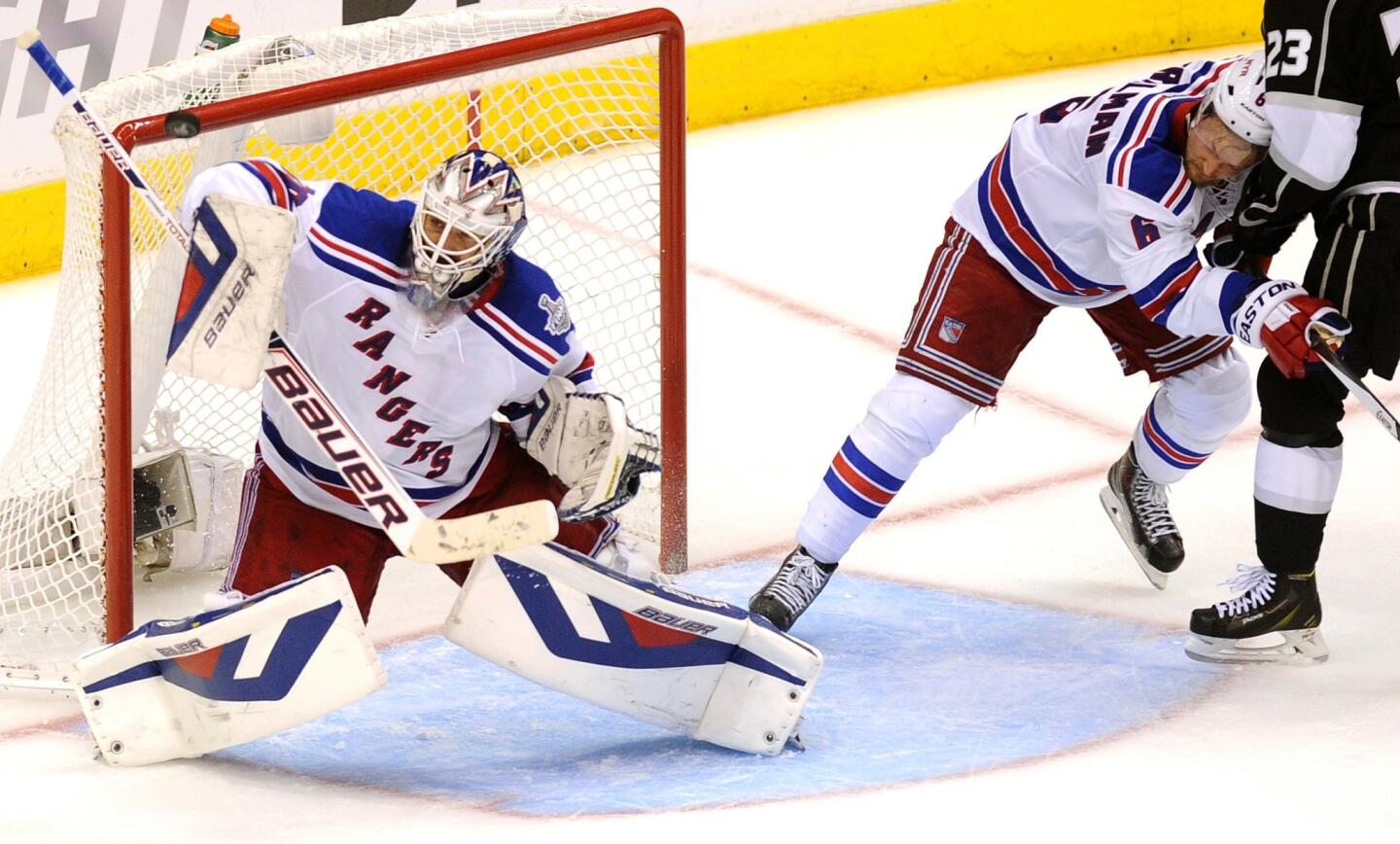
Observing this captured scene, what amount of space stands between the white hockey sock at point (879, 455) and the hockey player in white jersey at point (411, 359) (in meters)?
0.41

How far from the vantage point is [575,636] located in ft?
9.62

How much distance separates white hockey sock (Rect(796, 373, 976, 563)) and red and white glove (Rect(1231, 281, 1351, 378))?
0.50 m

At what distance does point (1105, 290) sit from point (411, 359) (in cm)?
113

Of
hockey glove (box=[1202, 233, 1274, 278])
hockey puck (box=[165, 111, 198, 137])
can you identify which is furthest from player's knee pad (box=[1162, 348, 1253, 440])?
Result: hockey puck (box=[165, 111, 198, 137])

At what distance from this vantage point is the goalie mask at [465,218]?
2797 mm

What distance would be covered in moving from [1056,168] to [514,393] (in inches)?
36.9

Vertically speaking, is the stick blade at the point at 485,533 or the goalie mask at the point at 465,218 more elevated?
the goalie mask at the point at 465,218

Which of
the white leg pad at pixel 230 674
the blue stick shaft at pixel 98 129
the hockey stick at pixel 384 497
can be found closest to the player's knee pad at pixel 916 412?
the hockey stick at pixel 384 497

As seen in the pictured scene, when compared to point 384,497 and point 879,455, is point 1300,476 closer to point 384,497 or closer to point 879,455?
point 879,455

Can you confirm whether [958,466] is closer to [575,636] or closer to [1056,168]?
[1056,168]

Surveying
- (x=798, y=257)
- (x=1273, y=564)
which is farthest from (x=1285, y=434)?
(x=798, y=257)

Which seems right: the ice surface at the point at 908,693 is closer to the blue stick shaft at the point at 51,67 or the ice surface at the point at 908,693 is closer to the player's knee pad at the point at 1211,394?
the player's knee pad at the point at 1211,394

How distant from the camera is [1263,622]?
10.9ft

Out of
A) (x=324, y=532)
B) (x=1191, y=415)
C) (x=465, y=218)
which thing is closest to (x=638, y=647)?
(x=324, y=532)
